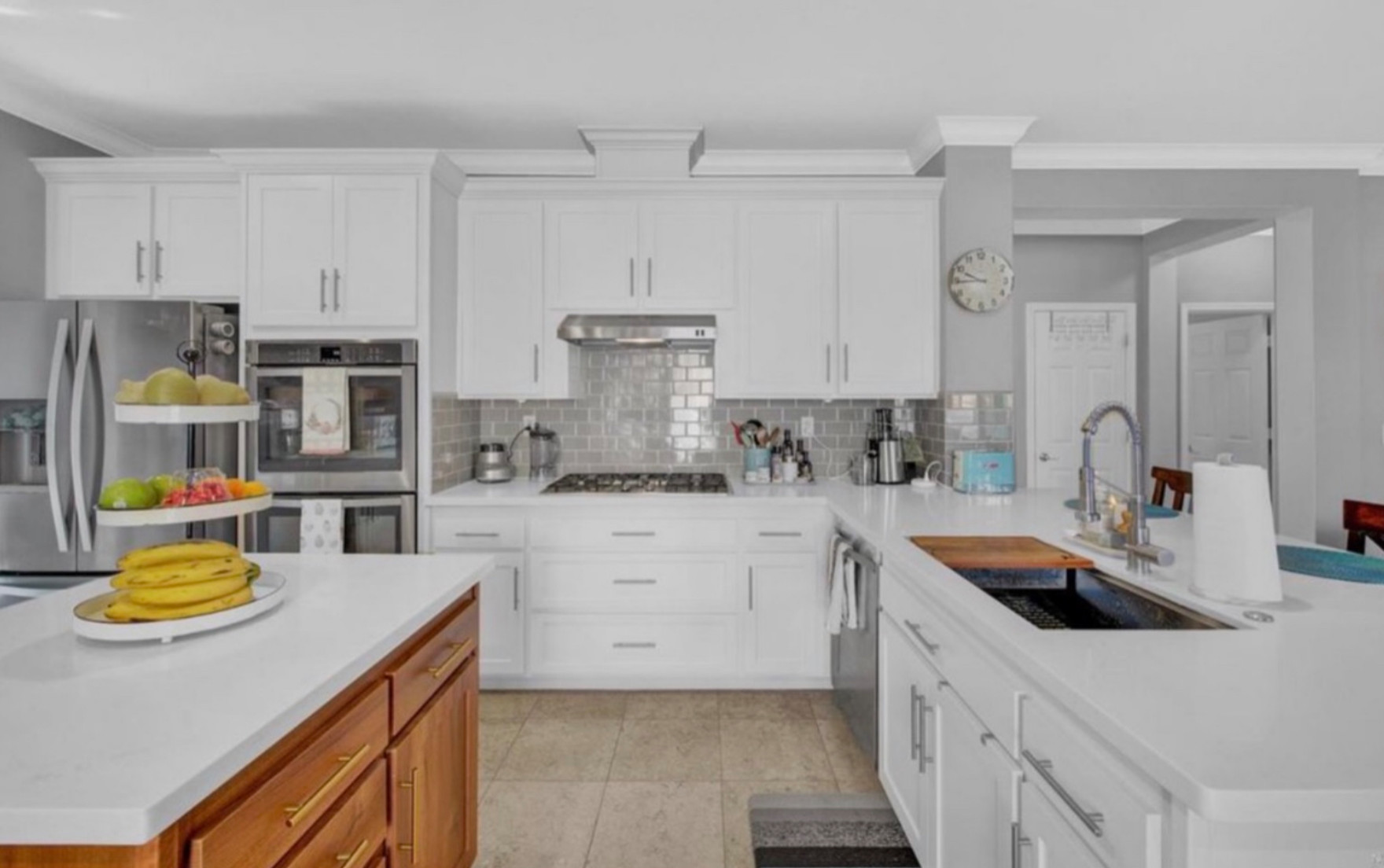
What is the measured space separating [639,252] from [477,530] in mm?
1528

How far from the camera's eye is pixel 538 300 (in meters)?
3.33

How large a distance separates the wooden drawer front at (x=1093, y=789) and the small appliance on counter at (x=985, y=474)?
205 cm

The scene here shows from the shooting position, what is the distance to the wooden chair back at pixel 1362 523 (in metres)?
1.93

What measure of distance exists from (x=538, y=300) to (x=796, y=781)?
239cm

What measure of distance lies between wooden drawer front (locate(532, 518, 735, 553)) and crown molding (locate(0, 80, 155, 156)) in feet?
9.07

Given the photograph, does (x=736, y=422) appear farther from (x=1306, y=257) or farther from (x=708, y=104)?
(x=1306, y=257)

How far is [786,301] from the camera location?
3.34 metres

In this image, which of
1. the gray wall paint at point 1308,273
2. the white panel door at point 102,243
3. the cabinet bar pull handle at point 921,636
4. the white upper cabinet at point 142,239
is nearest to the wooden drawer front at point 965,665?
the cabinet bar pull handle at point 921,636

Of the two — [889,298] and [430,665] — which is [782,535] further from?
[430,665]

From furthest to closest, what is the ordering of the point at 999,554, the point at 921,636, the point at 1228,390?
the point at 1228,390, the point at 999,554, the point at 921,636

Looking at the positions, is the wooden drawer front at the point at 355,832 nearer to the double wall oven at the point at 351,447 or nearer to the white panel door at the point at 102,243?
the double wall oven at the point at 351,447

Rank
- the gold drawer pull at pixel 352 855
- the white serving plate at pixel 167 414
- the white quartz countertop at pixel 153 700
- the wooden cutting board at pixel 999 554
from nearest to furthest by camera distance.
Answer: the white quartz countertop at pixel 153 700, the gold drawer pull at pixel 352 855, the white serving plate at pixel 167 414, the wooden cutting board at pixel 999 554

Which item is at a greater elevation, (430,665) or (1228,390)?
(1228,390)

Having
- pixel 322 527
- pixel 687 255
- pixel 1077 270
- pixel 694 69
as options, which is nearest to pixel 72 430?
pixel 322 527
